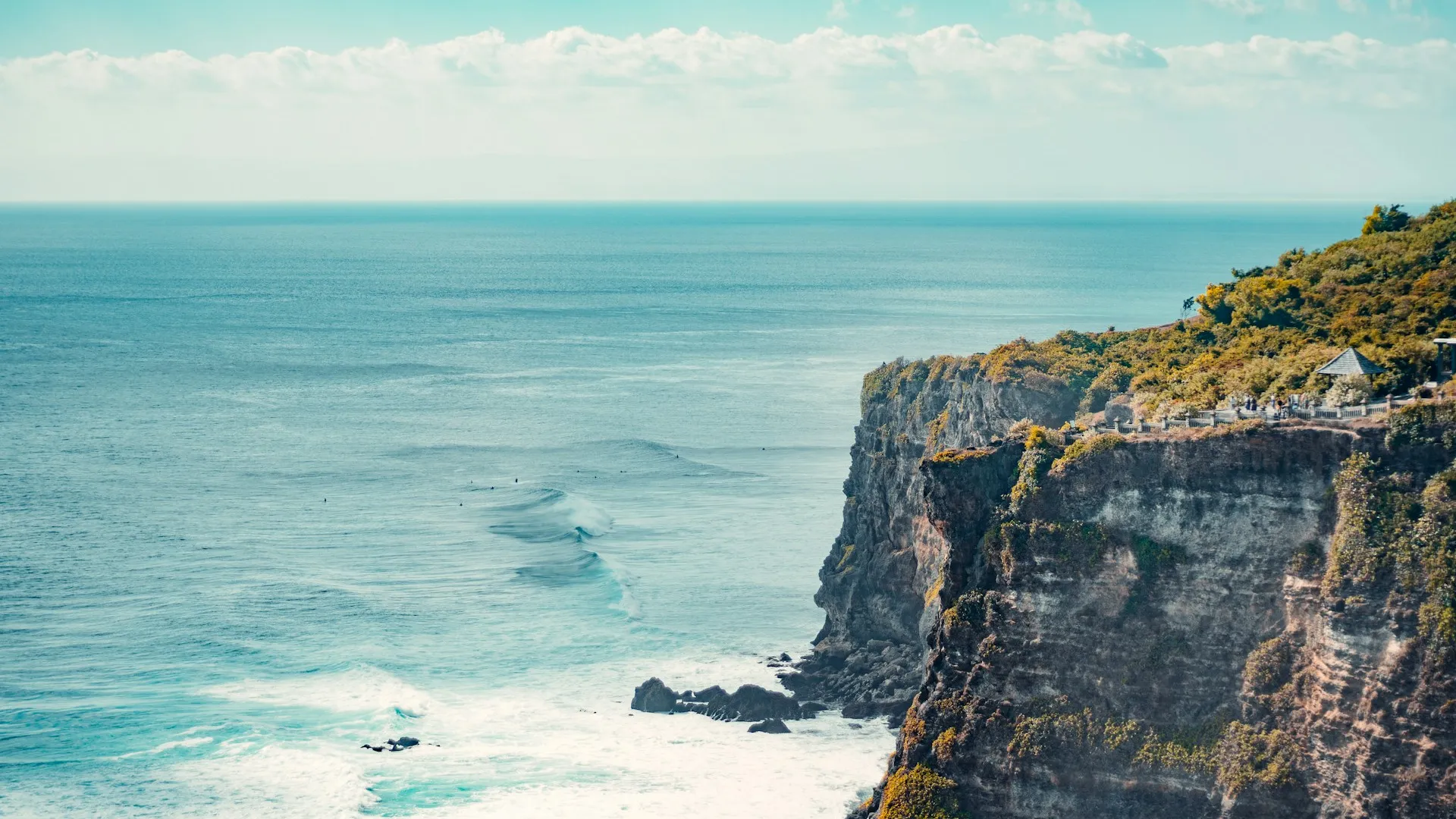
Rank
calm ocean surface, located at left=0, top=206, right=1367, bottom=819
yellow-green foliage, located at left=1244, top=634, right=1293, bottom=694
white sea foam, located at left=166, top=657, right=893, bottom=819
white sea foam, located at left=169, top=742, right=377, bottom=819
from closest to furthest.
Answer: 1. yellow-green foliage, located at left=1244, top=634, right=1293, bottom=694
2. white sea foam, located at left=169, top=742, right=377, bottom=819
3. white sea foam, located at left=166, top=657, right=893, bottom=819
4. calm ocean surface, located at left=0, top=206, right=1367, bottom=819

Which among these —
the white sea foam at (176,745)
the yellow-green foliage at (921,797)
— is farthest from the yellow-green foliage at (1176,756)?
the white sea foam at (176,745)

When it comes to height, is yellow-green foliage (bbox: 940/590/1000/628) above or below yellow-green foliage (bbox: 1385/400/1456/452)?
below

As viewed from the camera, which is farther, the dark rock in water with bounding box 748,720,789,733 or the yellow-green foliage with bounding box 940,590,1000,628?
the dark rock in water with bounding box 748,720,789,733

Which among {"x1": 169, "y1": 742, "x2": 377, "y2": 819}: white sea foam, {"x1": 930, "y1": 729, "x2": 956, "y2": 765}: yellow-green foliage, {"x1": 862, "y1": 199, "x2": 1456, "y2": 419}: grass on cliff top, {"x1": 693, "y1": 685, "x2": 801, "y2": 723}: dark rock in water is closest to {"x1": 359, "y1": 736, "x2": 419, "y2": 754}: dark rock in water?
{"x1": 169, "y1": 742, "x2": 377, "y2": 819}: white sea foam

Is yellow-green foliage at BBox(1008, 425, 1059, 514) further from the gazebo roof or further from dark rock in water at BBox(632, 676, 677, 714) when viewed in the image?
dark rock in water at BBox(632, 676, 677, 714)

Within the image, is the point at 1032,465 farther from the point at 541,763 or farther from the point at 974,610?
the point at 541,763

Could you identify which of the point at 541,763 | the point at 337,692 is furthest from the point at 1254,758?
the point at 337,692
